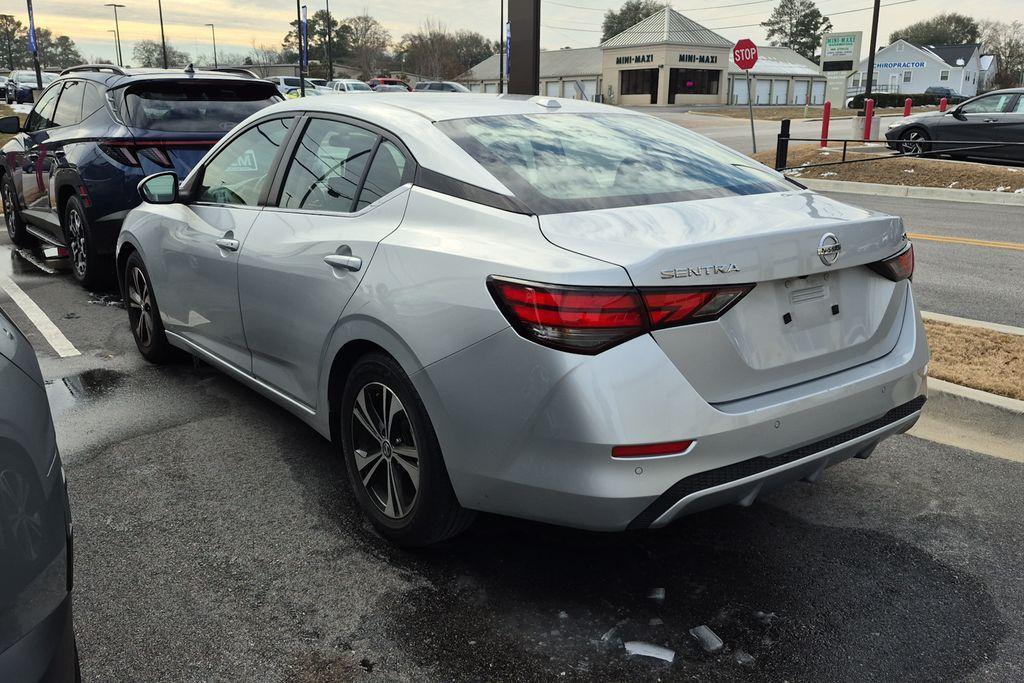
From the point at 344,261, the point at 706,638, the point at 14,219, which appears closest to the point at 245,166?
the point at 344,261

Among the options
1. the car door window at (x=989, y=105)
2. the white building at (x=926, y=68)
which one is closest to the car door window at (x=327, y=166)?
the car door window at (x=989, y=105)

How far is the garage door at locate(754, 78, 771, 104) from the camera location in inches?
2785

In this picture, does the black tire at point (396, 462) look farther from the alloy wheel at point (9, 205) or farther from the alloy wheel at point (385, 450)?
the alloy wheel at point (9, 205)

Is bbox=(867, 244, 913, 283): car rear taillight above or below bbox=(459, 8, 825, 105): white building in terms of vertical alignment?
below

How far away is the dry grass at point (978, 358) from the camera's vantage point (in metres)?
4.80

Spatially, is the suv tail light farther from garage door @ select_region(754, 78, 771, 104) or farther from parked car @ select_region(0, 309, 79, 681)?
garage door @ select_region(754, 78, 771, 104)

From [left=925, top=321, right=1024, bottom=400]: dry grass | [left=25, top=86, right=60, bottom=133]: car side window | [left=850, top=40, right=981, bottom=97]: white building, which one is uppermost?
[left=850, top=40, right=981, bottom=97]: white building

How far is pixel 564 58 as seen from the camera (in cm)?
7744

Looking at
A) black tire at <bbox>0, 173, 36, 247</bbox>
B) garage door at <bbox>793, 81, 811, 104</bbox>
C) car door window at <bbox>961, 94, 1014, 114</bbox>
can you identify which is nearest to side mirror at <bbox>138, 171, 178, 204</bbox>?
black tire at <bbox>0, 173, 36, 247</bbox>

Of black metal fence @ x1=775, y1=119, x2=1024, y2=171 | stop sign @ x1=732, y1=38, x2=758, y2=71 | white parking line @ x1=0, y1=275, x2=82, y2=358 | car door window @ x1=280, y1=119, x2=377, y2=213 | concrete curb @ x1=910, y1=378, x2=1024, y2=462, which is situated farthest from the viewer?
stop sign @ x1=732, y1=38, x2=758, y2=71

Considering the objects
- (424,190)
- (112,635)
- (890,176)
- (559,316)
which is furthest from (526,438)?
(890,176)

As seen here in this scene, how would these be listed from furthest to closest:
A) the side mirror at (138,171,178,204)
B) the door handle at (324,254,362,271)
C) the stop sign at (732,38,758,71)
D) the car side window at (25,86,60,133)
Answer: the stop sign at (732,38,758,71) → the car side window at (25,86,60,133) → the side mirror at (138,171,178,204) → the door handle at (324,254,362,271)

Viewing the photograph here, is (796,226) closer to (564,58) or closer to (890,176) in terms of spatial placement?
(890,176)

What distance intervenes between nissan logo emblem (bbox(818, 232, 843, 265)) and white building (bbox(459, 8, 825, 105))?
64.1 meters
